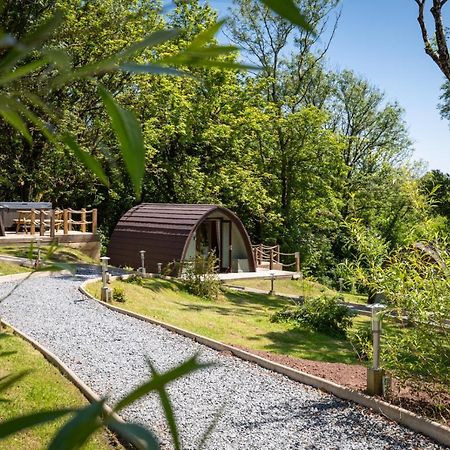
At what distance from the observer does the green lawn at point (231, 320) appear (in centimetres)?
1033

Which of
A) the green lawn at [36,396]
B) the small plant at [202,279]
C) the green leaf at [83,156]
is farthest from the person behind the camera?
the small plant at [202,279]

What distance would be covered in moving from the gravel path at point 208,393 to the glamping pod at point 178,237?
23.6ft

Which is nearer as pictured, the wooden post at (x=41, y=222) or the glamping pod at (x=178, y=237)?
the glamping pod at (x=178, y=237)

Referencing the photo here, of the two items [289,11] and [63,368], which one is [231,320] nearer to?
[63,368]

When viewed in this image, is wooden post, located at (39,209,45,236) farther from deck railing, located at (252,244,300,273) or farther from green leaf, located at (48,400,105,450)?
green leaf, located at (48,400,105,450)

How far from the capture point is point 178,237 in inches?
701

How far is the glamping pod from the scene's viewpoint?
58.7 ft

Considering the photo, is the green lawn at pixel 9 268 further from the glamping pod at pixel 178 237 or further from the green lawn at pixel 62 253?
the glamping pod at pixel 178 237

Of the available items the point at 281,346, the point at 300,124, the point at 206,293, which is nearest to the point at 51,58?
the point at 281,346

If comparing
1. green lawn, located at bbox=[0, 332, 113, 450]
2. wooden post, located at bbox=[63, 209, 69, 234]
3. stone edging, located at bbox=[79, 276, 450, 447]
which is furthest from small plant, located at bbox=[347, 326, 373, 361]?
wooden post, located at bbox=[63, 209, 69, 234]

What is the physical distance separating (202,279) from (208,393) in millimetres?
9374

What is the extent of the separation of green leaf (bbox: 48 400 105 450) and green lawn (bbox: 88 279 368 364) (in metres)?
9.72

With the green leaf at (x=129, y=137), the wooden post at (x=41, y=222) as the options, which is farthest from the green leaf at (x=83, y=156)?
the wooden post at (x=41, y=222)

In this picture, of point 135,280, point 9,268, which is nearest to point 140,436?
point 135,280
